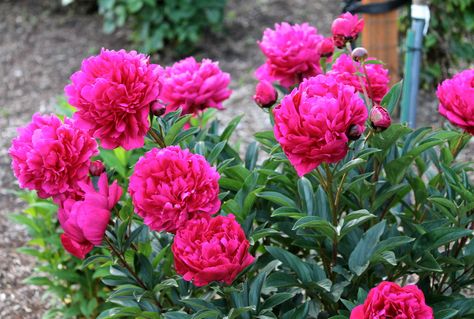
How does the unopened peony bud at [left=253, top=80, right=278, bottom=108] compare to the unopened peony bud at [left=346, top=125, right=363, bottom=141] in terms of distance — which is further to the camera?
the unopened peony bud at [left=253, top=80, right=278, bottom=108]

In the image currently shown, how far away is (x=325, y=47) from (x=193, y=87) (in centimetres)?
39

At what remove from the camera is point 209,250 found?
1446mm

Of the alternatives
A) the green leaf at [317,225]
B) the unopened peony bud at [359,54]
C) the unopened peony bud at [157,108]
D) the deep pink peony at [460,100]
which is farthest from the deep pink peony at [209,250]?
the deep pink peony at [460,100]

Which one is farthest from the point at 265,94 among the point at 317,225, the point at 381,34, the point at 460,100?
the point at 381,34

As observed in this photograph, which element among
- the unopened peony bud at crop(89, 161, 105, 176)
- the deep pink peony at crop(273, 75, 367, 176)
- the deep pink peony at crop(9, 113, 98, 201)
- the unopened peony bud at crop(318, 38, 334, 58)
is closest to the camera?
the deep pink peony at crop(273, 75, 367, 176)

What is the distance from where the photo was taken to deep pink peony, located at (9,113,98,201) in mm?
1573

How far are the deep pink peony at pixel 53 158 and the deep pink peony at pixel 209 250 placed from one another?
1.00ft

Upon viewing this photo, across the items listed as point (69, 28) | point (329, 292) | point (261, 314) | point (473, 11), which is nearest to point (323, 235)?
point (329, 292)

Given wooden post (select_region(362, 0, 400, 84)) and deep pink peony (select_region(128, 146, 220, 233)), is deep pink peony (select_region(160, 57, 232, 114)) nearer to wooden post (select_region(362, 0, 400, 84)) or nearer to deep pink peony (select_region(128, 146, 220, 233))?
deep pink peony (select_region(128, 146, 220, 233))

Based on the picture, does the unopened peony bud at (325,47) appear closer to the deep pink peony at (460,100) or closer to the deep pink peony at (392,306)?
the deep pink peony at (460,100)

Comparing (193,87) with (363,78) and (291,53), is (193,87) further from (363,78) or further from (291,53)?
(363,78)

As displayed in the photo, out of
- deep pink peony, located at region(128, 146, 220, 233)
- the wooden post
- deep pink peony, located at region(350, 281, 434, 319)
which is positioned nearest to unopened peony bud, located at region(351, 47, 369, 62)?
deep pink peony, located at region(128, 146, 220, 233)

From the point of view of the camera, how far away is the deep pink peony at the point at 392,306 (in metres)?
1.39

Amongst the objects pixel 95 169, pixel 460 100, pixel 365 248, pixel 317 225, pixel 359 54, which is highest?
pixel 359 54
